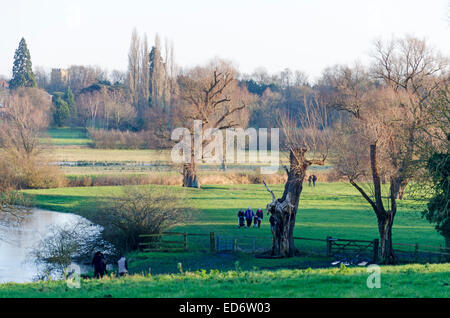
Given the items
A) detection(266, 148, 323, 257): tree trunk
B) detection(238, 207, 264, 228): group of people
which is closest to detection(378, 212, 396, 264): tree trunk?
detection(266, 148, 323, 257): tree trunk

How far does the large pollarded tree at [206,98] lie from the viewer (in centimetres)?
5850

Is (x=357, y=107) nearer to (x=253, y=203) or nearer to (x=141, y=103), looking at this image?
(x=253, y=203)

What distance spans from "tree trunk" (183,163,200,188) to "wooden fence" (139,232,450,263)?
88.2 feet

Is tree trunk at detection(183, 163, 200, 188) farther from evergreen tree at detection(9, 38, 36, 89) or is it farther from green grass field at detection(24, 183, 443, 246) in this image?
evergreen tree at detection(9, 38, 36, 89)

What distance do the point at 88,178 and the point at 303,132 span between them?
107 feet

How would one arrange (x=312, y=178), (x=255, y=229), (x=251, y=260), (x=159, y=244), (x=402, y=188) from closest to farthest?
(x=251, y=260)
(x=159, y=244)
(x=255, y=229)
(x=402, y=188)
(x=312, y=178)

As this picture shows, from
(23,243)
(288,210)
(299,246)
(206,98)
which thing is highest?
(206,98)

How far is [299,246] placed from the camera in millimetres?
29281

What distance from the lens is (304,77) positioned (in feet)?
391

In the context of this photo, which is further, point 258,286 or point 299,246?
point 299,246

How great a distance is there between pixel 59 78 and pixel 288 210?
141m

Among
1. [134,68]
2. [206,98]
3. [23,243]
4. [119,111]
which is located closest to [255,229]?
[23,243]

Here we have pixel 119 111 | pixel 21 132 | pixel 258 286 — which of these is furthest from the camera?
pixel 119 111

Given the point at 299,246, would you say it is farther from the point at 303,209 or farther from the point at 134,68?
the point at 134,68
